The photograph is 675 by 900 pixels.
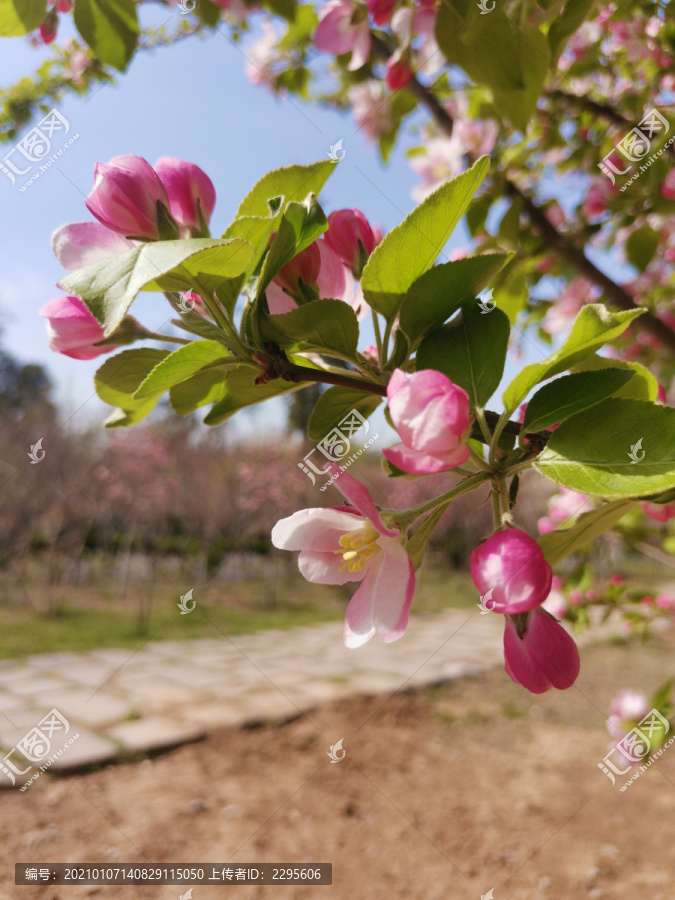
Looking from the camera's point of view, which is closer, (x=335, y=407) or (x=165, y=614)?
(x=335, y=407)

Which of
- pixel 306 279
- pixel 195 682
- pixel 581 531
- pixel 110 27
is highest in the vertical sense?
pixel 110 27

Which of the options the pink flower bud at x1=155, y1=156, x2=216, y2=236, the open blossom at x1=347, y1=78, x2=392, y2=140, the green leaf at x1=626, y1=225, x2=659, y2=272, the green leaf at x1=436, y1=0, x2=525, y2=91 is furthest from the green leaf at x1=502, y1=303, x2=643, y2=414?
the open blossom at x1=347, y1=78, x2=392, y2=140

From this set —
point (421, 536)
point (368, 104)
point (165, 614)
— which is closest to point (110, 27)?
point (421, 536)

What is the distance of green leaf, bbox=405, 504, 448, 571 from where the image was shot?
33cm

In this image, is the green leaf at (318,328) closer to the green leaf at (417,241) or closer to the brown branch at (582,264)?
the green leaf at (417,241)

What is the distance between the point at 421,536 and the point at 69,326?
10.0 inches

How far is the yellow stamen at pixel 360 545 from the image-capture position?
36cm

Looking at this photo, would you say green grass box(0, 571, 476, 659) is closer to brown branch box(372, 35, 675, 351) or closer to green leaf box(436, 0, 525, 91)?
brown branch box(372, 35, 675, 351)

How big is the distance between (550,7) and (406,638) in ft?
16.5

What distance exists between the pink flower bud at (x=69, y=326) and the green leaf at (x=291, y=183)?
121mm

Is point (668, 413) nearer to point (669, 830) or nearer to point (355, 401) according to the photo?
point (355, 401)

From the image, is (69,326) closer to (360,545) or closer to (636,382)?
(360,545)

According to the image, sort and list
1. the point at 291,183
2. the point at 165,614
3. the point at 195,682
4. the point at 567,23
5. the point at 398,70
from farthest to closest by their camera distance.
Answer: the point at 165,614 < the point at 195,682 < the point at 398,70 < the point at 567,23 < the point at 291,183

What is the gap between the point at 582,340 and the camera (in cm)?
31
